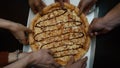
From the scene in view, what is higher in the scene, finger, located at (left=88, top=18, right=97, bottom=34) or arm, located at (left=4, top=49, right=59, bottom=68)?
finger, located at (left=88, top=18, right=97, bottom=34)

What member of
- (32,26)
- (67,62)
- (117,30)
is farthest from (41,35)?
(117,30)

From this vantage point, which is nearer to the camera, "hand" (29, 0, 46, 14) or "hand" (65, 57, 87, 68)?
"hand" (65, 57, 87, 68)

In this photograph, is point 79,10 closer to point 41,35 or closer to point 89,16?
point 89,16

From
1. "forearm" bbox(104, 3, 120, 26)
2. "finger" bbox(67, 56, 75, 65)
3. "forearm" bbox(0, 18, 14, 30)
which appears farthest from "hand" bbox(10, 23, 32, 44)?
"forearm" bbox(104, 3, 120, 26)

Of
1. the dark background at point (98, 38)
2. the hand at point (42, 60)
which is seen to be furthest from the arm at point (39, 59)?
the dark background at point (98, 38)

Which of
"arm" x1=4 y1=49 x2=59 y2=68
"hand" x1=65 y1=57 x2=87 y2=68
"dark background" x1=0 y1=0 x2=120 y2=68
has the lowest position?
"hand" x1=65 y1=57 x2=87 y2=68

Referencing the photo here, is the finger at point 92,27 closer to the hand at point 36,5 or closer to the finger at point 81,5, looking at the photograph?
the finger at point 81,5

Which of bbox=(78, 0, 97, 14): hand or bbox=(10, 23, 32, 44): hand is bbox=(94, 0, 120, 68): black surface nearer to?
bbox=(78, 0, 97, 14): hand
